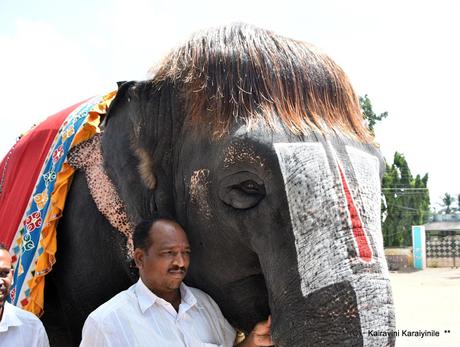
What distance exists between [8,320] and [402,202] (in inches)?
1420

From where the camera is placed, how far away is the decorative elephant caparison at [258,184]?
170cm

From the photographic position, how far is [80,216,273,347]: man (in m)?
1.91

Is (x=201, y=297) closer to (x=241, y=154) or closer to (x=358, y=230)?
(x=241, y=154)

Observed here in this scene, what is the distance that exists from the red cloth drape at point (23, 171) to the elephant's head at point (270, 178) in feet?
2.21

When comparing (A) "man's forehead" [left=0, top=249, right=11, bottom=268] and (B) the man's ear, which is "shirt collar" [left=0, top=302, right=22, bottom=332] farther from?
(B) the man's ear

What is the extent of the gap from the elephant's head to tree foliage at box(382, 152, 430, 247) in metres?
32.5

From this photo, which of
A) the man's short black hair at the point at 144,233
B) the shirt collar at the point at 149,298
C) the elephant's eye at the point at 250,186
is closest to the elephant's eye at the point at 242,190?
the elephant's eye at the point at 250,186

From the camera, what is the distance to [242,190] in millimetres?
1947

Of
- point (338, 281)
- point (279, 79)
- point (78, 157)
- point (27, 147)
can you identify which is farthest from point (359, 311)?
point (27, 147)

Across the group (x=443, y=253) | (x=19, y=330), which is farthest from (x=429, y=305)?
(x=443, y=253)

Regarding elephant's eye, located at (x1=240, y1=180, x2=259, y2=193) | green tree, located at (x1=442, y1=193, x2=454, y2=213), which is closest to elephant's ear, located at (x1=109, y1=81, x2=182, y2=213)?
elephant's eye, located at (x1=240, y1=180, x2=259, y2=193)

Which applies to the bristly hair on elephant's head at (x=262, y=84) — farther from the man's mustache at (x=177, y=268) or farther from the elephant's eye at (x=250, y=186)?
the man's mustache at (x=177, y=268)

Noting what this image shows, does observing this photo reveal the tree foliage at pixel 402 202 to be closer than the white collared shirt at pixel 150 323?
No

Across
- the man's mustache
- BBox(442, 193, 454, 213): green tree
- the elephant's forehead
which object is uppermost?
the elephant's forehead
